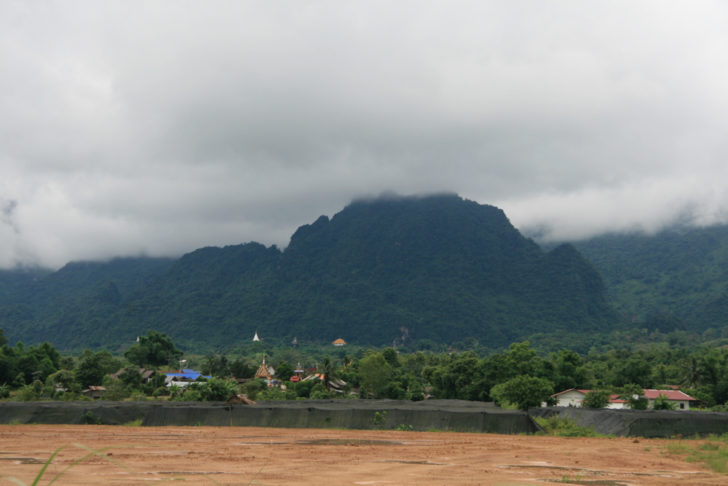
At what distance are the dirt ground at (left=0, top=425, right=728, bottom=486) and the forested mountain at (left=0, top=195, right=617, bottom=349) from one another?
416 feet

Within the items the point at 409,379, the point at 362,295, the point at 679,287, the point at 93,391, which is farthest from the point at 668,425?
the point at 679,287

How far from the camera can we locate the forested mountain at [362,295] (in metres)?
159

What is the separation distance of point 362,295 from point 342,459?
159 m

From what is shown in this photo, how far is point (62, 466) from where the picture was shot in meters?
13.5

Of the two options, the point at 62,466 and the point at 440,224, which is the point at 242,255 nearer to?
the point at 440,224

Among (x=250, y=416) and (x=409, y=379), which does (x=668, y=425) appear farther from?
(x=409, y=379)

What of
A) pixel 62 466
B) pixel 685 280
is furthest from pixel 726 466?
pixel 685 280

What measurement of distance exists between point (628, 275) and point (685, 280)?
953 inches

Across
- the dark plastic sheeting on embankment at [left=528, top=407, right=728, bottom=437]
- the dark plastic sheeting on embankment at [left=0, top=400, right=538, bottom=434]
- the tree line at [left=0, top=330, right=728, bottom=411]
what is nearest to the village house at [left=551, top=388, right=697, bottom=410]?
the tree line at [left=0, top=330, right=728, bottom=411]

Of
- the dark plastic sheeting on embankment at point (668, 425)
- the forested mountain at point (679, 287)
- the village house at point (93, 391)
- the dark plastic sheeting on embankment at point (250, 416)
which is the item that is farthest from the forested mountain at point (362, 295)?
the dark plastic sheeting on embankment at point (668, 425)

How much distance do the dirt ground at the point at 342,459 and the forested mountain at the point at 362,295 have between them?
12681 cm

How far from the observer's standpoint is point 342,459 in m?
15.1

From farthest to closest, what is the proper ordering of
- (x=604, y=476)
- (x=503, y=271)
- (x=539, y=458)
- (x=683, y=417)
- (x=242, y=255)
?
(x=242, y=255)
(x=503, y=271)
(x=683, y=417)
(x=539, y=458)
(x=604, y=476)

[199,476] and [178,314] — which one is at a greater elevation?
[178,314]
